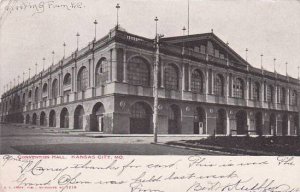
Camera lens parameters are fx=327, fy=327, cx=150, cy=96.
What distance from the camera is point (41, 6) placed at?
3.93m

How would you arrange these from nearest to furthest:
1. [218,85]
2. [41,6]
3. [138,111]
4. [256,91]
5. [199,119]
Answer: [41,6]
[138,111]
[218,85]
[256,91]
[199,119]

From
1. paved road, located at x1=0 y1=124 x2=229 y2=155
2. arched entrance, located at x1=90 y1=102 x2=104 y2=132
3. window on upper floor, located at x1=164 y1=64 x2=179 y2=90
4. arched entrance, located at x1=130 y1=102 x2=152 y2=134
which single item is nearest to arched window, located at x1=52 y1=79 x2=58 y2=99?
paved road, located at x1=0 y1=124 x2=229 y2=155

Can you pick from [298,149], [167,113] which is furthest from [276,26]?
[167,113]

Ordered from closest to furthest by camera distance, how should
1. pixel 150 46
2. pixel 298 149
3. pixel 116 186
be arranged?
pixel 116 186 → pixel 298 149 → pixel 150 46

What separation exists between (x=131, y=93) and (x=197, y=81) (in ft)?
5.14

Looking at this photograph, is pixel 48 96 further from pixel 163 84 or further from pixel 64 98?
pixel 163 84

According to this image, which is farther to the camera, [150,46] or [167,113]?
[167,113]

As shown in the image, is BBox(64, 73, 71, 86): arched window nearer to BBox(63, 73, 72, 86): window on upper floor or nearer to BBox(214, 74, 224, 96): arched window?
BBox(63, 73, 72, 86): window on upper floor

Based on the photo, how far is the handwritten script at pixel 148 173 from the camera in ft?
11.8

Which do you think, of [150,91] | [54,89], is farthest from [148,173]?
A: [150,91]

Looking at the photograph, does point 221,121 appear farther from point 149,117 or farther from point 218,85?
point 149,117

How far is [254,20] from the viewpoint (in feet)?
15.8

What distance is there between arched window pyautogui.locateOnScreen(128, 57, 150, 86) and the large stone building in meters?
0.02

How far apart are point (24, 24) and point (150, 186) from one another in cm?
244
